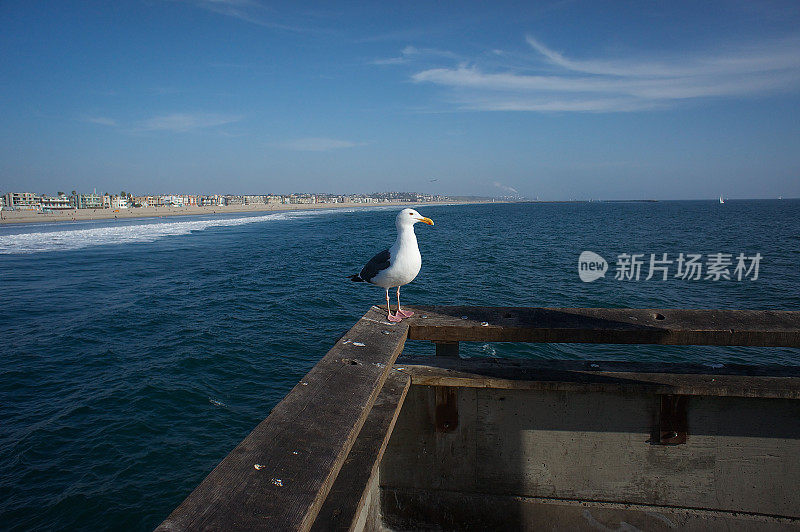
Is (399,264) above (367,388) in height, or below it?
above

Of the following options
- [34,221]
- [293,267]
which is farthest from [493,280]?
[34,221]

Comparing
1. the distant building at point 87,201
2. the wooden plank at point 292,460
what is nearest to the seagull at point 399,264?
the wooden plank at point 292,460

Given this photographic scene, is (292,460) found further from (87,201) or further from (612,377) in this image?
(87,201)

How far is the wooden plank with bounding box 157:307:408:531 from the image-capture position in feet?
5.33

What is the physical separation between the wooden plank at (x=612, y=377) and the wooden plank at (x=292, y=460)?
1042 millimetres

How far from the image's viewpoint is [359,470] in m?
2.51

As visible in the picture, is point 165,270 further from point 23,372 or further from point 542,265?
point 542,265

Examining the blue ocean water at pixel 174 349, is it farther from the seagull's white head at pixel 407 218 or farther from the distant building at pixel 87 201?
the distant building at pixel 87 201

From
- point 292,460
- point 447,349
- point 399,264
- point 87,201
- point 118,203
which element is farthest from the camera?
point 87,201

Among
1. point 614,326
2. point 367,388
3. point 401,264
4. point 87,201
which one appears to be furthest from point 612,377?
point 87,201

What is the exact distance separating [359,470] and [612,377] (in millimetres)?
2406

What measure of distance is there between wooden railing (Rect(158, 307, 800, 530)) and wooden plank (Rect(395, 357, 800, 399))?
13mm

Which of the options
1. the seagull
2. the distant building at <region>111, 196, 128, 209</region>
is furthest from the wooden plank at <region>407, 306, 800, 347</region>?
the distant building at <region>111, 196, 128, 209</region>

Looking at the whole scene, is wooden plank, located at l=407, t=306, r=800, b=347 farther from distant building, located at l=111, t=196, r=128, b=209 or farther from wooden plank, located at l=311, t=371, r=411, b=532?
distant building, located at l=111, t=196, r=128, b=209
